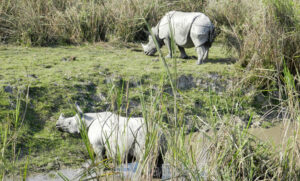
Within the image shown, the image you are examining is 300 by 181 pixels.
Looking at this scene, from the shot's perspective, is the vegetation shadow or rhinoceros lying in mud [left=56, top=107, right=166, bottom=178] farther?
the vegetation shadow

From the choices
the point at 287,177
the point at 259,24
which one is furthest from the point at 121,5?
the point at 287,177

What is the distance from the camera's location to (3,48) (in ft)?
23.6

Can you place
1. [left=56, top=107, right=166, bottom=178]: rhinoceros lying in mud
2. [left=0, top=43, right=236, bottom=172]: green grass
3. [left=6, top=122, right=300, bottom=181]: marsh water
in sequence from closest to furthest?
[left=6, top=122, right=300, bottom=181]: marsh water, [left=56, top=107, right=166, bottom=178]: rhinoceros lying in mud, [left=0, top=43, right=236, bottom=172]: green grass

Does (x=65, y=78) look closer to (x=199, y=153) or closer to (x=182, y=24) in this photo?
(x=182, y=24)

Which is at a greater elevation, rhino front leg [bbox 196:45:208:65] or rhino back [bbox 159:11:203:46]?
rhino back [bbox 159:11:203:46]

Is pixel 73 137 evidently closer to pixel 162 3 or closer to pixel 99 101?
pixel 99 101

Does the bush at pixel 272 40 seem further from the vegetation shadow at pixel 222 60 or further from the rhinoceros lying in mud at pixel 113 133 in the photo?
the rhinoceros lying in mud at pixel 113 133

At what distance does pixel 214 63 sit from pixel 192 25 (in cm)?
82

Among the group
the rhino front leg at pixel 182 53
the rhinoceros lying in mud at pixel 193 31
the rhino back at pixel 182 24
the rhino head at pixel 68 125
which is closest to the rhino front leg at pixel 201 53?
the rhinoceros lying in mud at pixel 193 31

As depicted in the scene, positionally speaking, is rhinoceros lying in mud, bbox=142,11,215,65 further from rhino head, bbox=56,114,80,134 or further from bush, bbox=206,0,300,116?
rhino head, bbox=56,114,80,134

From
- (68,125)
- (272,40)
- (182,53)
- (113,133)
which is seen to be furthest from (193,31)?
(113,133)

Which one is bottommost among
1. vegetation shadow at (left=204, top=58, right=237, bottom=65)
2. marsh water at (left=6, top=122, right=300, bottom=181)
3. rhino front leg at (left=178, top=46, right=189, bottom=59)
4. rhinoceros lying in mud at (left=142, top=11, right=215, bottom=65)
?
marsh water at (left=6, top=122, right=300, bottom=181)

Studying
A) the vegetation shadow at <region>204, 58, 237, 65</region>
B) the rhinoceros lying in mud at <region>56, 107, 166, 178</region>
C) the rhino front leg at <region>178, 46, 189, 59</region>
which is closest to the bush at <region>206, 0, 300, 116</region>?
the vegetation shadow at <region>204, 58, 237, 65</region>

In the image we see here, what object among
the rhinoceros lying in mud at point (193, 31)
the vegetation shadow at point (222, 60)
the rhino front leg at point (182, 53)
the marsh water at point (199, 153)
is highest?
the rhinoceros lying in mud at point (193, 31)
